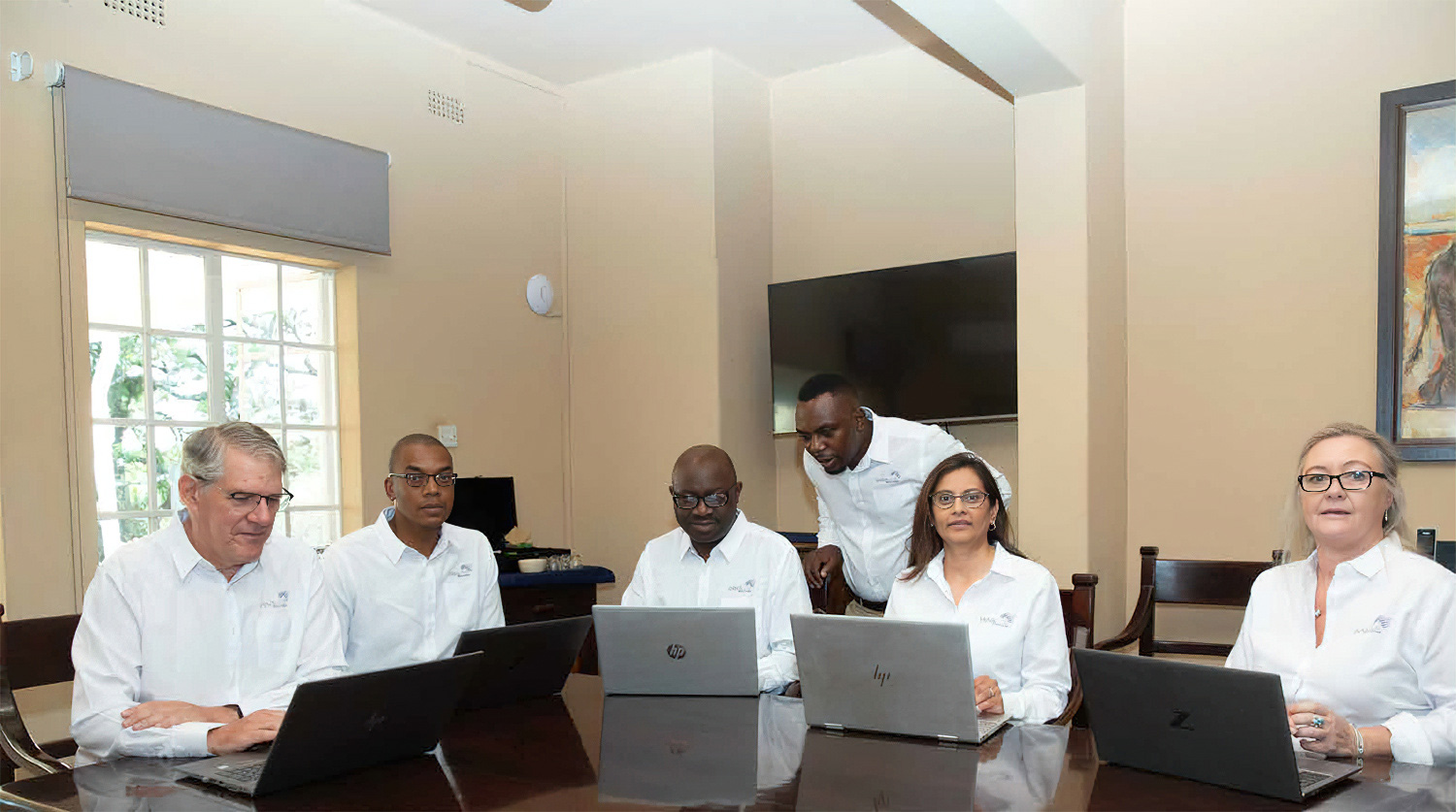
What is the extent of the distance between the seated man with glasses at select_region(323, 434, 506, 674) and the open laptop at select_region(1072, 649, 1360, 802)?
1803 millimetres

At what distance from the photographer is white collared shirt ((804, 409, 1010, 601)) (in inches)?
138

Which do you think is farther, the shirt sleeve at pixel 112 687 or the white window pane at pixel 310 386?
the white window pane at pixel 310 386

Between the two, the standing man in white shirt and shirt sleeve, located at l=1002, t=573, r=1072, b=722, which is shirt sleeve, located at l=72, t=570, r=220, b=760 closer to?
shirt sleeve, located at l=1002, t=573, r=1072, b=722

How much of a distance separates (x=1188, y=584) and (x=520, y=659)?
2.09 m

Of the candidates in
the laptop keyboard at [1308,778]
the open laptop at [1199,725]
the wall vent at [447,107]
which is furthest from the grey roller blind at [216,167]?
the laptop keyboard at [1308,778]

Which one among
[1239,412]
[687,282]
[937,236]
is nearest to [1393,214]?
[1239,412]

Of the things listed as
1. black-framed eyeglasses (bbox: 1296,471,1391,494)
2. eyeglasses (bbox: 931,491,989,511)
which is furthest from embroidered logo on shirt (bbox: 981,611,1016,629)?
black-framed eyeglasses (bbox: 1296,471,1391,494)

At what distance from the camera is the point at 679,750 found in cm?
206

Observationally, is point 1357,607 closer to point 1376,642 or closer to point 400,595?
point 1376,642

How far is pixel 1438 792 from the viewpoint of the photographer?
5.44ft

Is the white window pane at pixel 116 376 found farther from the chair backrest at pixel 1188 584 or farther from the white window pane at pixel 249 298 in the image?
the chair backrest at pixel 1188 584

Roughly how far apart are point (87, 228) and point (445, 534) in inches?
81.8

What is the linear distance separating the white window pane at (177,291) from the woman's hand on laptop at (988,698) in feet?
11.8

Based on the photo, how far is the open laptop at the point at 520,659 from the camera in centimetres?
241
